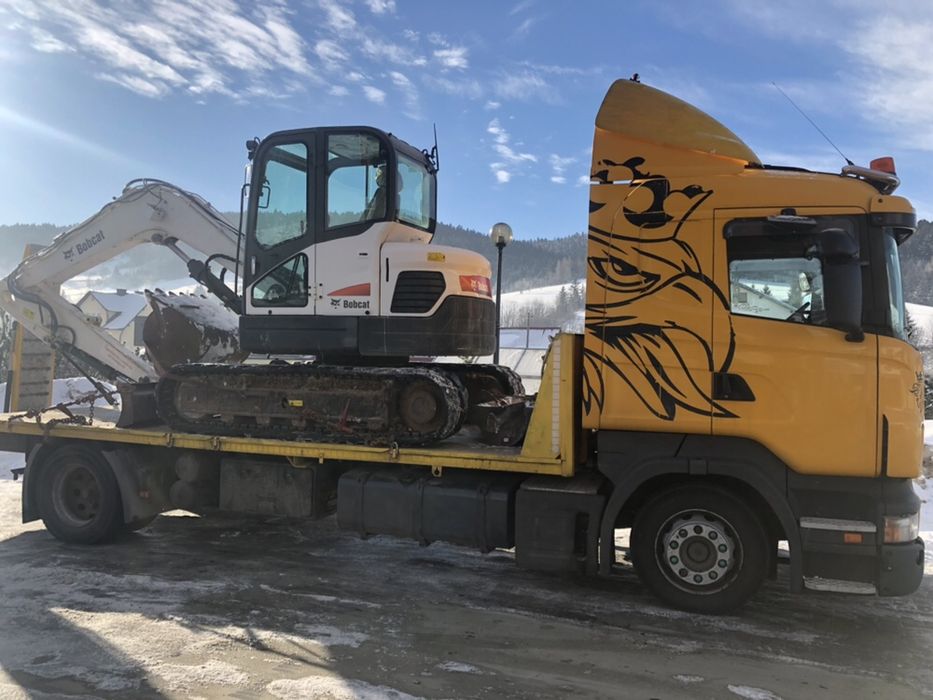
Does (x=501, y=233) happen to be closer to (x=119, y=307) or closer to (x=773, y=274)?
(x=773, y=274)

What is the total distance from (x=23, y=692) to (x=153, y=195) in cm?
651

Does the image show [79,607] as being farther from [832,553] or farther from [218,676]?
[832,553]

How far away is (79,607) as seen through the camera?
548cm

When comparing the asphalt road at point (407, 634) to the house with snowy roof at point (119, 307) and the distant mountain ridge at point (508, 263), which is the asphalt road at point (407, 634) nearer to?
the house with snowy roof at point (119, 307)

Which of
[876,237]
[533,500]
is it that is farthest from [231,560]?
[876,237]

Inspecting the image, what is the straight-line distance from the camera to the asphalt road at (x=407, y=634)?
4234 mm

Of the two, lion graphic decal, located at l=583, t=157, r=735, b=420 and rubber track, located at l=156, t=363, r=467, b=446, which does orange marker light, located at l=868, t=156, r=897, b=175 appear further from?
rubber track, located at l=156, t=363, r=467, b=446

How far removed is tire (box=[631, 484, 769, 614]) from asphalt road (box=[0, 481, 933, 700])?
207 millimetres

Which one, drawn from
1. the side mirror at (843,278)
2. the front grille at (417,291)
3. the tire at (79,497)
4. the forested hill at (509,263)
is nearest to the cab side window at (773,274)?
the side mirror at (843,278)

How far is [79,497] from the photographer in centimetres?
757

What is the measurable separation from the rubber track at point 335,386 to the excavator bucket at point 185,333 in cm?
119

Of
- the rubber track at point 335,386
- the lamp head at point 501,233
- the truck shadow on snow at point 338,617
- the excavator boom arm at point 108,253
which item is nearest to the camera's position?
the truck shadow on snow at point 338,617

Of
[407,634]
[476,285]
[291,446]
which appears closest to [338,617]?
[407,634]

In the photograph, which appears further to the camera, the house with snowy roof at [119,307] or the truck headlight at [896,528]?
the house with snowy roof at [119,307]
